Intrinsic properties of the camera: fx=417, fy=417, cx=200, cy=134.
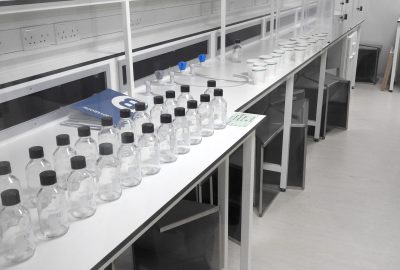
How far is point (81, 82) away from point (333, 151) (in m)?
2.38

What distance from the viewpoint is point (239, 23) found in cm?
356

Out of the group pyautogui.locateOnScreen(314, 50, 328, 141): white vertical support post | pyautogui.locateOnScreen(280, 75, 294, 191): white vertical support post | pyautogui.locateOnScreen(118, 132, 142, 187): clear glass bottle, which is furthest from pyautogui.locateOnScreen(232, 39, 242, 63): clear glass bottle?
pyautogui.locateOnScreen(118, 132, 142, 187): clear glass bottle

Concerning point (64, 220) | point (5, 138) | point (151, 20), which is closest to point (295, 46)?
point (151, 20)

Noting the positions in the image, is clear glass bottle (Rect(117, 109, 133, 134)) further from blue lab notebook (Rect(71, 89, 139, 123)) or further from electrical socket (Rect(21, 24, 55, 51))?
electrical socket (Rect(21, 24, 55, 51))

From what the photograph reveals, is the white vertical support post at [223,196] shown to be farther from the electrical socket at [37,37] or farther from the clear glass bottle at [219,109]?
the electrical socket at [37,37]

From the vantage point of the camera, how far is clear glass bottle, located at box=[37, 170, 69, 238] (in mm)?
968

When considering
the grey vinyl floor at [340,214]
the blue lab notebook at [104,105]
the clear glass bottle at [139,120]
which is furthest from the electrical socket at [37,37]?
the grey vinyl floor at [340,214]

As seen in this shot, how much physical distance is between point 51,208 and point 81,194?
0.37 ft

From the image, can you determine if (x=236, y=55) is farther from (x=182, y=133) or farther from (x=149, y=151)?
(x=149, y=151)

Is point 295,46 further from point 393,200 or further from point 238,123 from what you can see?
point 238,123

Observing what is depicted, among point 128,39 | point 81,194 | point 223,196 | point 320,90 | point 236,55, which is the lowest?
point 223,196

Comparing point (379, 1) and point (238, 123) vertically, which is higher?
point (379, 1)

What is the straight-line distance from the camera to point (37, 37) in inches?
66.4

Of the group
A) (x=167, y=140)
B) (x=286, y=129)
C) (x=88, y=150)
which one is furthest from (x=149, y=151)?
(x=286, y=129)
